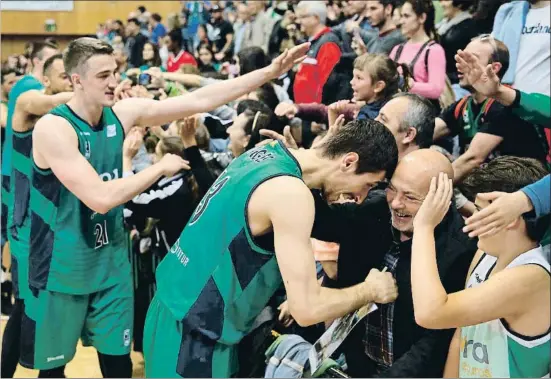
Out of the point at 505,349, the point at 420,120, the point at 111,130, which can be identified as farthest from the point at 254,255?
the point at 111,130

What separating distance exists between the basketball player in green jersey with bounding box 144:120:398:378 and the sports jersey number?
2.38 ft

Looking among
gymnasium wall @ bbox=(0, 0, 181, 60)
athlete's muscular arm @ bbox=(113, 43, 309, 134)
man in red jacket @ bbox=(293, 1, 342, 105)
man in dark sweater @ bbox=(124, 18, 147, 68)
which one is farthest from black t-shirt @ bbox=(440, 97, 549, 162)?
gymnasium wall @ bbox=(0, 0, 181, 60)

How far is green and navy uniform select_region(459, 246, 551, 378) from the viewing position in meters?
1.98

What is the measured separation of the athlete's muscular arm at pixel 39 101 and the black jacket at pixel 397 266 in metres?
1.82

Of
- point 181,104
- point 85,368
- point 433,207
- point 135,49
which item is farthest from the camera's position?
point 135,49

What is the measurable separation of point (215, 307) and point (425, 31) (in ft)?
8.29

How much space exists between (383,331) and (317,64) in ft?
8.93

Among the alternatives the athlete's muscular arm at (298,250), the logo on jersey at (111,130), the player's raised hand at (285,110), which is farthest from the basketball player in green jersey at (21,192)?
the athlete's muscular arm at (298,250)

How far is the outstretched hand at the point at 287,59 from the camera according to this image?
313 cm

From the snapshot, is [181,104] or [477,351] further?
[181,104]

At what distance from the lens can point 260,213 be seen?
227 centimetres

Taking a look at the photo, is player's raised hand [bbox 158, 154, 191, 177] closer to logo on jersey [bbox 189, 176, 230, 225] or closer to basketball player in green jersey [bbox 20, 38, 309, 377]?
basketball player in green jersey [bbox 20, 38, 309, 377]

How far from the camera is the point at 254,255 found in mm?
2357

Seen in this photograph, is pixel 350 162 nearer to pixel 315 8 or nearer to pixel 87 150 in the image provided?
pixel 87 150
